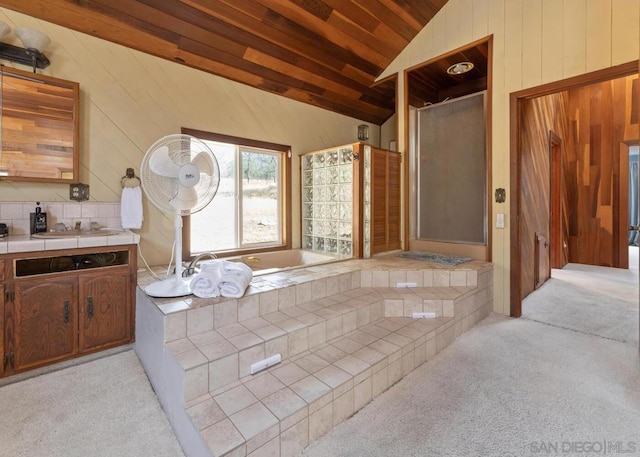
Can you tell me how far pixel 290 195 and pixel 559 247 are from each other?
4527mm

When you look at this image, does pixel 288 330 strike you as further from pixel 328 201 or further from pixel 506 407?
pixel 328 201

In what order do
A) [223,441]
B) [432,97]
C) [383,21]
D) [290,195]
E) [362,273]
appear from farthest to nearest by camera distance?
[432,97], [290,195], [383,21], [362,273], [223,441]

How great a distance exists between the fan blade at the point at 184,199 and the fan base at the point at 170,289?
51cm

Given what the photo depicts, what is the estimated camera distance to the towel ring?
8.29ft

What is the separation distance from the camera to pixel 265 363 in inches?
62.8

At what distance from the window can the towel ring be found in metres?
0.61

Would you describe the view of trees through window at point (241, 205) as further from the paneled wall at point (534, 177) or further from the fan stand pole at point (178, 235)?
the paneled wall at point (534, 177)

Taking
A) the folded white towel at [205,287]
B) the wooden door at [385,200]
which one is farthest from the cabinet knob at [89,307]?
the wooden door at [385,200]

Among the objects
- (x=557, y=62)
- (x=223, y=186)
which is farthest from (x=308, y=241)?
(x=557, y=62)

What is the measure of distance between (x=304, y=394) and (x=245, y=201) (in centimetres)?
251

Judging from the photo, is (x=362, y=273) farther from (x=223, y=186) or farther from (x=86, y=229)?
(x=86, y=229)

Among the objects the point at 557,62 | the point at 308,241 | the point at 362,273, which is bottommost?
the point at 362,273

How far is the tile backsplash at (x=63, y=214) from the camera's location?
2090 millimetres

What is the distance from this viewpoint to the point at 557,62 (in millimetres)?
2521
